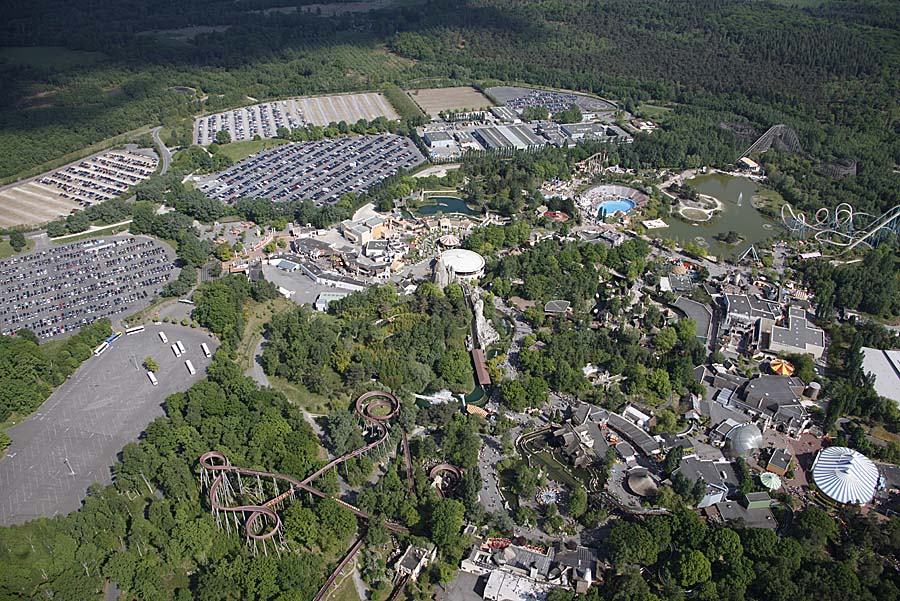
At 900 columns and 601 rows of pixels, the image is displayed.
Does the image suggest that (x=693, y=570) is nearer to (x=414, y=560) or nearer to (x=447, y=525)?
(x=447, y=525)

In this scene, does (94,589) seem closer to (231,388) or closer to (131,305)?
(231,388)

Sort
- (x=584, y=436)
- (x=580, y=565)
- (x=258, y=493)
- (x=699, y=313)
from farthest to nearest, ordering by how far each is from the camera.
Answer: (x=699, y=313)
(x=584, y=436)
(x=258, y=493)
(x=580, y=565)

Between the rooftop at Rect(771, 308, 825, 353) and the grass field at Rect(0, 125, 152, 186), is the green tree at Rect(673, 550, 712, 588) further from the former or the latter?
the grass field at Rect(0, 125, 152, 186)

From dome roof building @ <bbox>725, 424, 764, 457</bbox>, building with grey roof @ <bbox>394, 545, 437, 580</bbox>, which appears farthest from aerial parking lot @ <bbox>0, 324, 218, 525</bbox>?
dome roof building @ <bbox>725, 424, 764, 457</bbox>

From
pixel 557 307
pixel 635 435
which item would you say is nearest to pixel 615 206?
pixel 557 307

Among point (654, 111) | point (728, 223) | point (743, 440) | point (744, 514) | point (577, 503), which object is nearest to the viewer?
point (577, 503)

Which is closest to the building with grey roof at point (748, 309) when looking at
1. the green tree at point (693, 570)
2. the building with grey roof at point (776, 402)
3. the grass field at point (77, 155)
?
the building with grey roof at point (776, 402)

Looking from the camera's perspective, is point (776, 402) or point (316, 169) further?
point (316, 169)

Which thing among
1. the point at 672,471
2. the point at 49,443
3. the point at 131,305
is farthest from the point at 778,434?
the point at 131,305

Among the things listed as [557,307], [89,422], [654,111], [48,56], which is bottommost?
[654,111]
